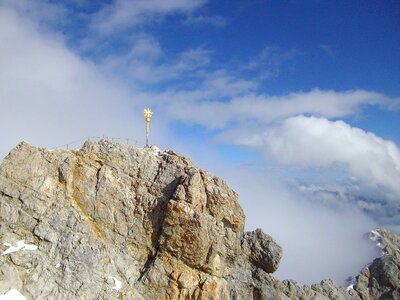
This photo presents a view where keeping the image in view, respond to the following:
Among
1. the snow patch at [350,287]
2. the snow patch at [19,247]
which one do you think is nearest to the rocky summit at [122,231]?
the snow patch at [19,247]

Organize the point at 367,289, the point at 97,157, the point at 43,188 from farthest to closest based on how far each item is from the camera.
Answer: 1. the point at 367,289
2. the point at 97,157
3. the point at 43,188

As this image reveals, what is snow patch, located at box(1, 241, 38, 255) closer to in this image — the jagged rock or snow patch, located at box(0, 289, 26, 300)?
snow patch, located at box(0, 289, 26, 300)

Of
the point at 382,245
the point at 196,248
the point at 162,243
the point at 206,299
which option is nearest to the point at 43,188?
the point at 162,243

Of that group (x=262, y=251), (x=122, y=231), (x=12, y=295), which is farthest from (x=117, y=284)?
(x=262, y=251)

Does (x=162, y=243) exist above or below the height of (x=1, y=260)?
above

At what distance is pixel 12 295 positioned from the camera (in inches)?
1561

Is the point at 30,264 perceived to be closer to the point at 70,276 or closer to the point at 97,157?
the point at 70,276

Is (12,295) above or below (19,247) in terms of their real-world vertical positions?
below

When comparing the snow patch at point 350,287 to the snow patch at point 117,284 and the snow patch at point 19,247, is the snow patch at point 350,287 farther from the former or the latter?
the snow patch at point 19,247

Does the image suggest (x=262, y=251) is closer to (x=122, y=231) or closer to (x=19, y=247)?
(x=122, y=231)

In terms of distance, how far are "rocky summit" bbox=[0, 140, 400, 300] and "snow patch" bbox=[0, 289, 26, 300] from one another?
0.23 metres

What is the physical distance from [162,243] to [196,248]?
13.3 ft

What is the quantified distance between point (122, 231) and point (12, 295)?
1350 cm

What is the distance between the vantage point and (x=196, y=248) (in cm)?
4744
